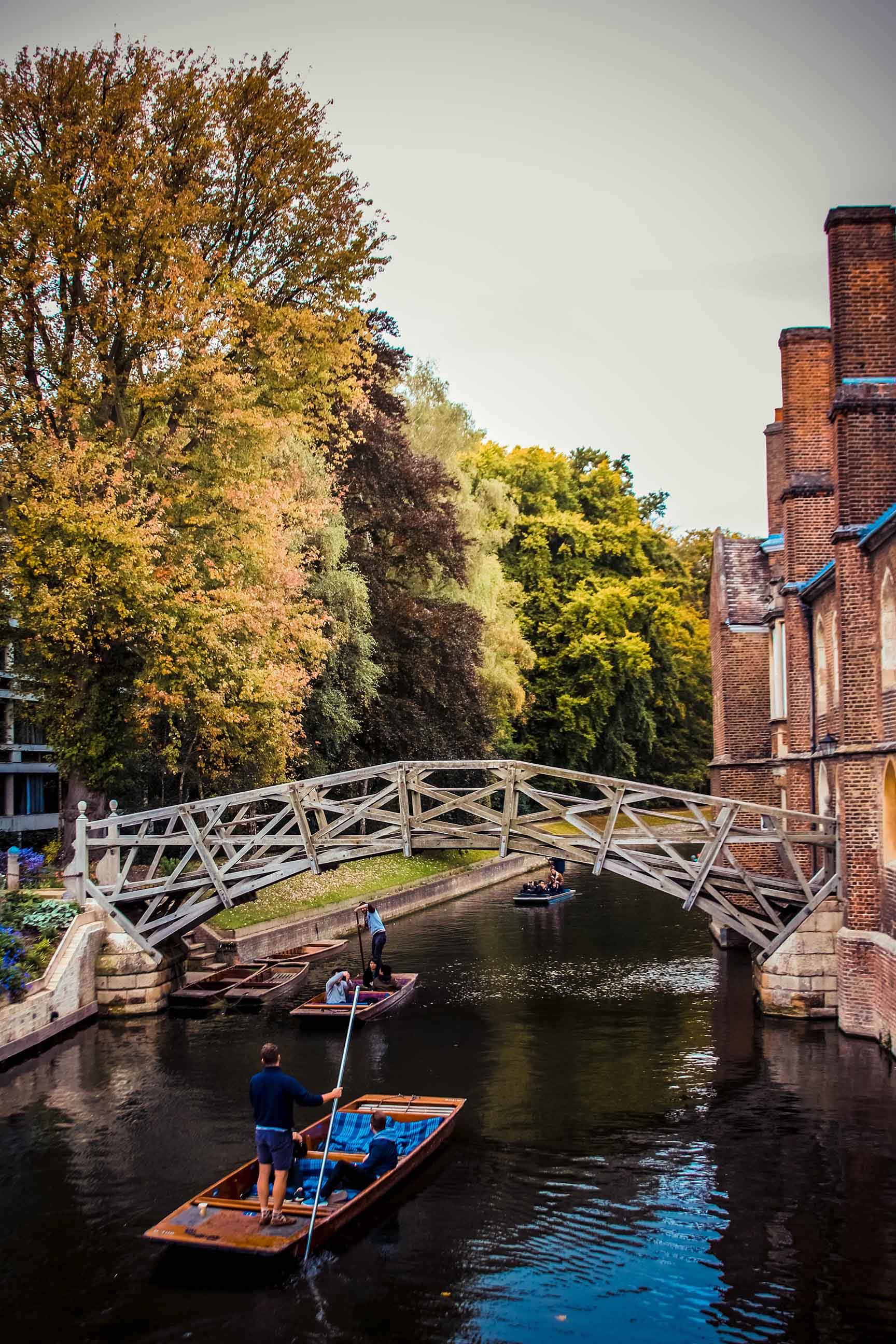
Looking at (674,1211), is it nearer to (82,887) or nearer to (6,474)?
(82,887)

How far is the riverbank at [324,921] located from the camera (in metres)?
24.6

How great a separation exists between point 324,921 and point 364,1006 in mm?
8954

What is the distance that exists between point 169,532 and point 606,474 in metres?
36.8

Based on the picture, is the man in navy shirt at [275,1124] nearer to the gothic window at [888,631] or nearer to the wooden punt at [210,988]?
the gothic window at [888,631]

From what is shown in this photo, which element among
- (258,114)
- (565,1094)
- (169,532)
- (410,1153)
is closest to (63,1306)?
(410,1153)

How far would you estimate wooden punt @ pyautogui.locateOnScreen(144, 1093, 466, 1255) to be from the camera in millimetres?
9766

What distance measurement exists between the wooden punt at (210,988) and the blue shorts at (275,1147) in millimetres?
10460

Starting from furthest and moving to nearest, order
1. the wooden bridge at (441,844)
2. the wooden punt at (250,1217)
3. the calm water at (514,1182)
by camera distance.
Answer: the wooden bridge at (441,844) → the wooden punt at (250,1217) → the calm water at (514,1182)

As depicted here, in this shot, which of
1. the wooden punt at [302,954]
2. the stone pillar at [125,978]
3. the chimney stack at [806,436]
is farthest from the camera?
the wooden punt at [302,954]

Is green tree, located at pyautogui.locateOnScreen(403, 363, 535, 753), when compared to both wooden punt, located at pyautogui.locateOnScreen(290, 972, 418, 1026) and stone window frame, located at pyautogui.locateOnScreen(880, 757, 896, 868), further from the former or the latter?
stone window frame, located at pyautogui.locateOnScreen(880, 757, 896, 868)

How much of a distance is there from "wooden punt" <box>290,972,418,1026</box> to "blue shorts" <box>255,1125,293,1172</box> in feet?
23.5

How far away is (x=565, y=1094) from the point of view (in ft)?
50.0

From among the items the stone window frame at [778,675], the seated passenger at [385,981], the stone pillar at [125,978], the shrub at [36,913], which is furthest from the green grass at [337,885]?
the stone window frame at [778,675]

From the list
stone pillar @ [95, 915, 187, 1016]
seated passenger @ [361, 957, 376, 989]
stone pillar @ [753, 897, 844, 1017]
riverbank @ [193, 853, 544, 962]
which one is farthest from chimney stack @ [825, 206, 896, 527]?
stone pillar @ [95, 915, 187, 1016]
